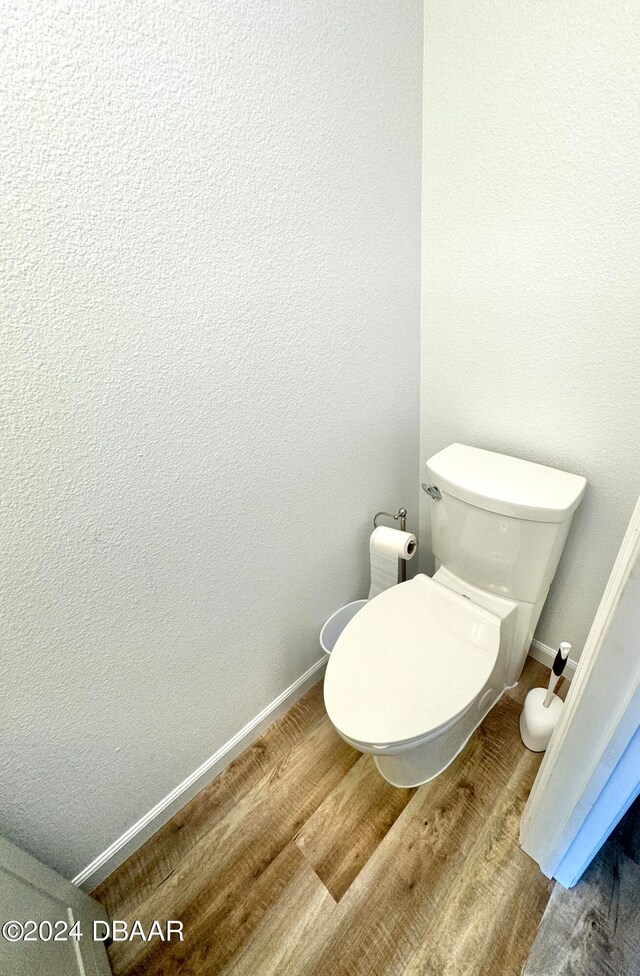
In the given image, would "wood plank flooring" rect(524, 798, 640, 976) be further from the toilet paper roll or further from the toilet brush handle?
the toilet paper roll

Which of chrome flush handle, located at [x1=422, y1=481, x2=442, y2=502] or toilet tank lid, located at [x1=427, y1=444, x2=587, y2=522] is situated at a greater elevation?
toilet tank lid, located at [x1=427, y1=444, x2=587, y2=522]

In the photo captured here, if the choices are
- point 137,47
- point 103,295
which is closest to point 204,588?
point 103,295

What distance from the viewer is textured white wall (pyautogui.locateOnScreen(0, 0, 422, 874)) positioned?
1.80 feet

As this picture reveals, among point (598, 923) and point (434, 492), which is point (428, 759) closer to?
point (598, 923)

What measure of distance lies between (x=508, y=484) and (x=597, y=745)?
55 cm

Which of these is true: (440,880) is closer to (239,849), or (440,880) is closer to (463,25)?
(239,849)

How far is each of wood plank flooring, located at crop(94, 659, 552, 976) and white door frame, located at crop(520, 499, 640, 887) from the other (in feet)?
0.53

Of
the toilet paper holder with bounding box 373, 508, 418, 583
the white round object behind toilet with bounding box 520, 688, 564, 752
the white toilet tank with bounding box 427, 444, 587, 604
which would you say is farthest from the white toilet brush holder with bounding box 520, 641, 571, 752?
the toilet paper holder with bounding box 373, 508, 418, 583

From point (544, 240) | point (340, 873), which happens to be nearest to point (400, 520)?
point (544, 240)

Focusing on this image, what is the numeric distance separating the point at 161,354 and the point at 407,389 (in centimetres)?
77

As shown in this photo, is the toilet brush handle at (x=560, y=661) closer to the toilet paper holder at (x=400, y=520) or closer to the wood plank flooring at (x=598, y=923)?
the wood plank flooring at (x=598, y=923)

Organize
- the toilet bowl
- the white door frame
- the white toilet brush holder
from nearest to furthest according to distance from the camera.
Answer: the white door frame → the toilet bowl → the white toilet brush holder

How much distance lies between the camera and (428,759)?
1.01m

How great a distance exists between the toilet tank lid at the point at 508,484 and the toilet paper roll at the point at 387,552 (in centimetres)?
22
